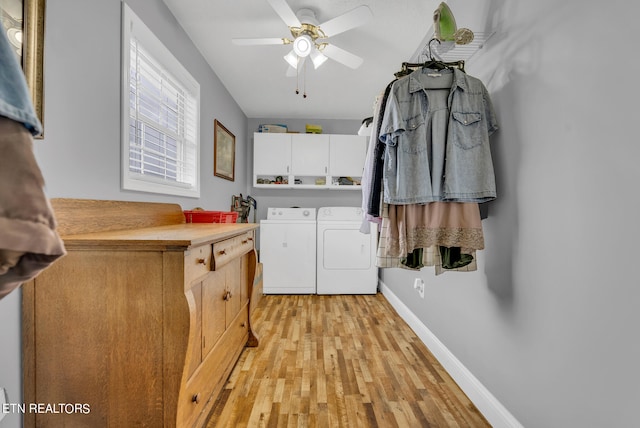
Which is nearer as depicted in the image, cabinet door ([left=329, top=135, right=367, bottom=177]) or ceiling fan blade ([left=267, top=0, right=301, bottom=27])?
ceiling fan blade ([left=267, top=0, right=301, bottom=27])

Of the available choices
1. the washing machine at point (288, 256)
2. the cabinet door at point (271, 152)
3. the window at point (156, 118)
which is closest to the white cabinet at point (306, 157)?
the cabinet door at point (271, 152)

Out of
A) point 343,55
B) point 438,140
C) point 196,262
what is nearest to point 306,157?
point 343,55

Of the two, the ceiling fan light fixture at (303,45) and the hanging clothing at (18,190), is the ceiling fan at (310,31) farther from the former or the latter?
the hanging clothing at (18,190)

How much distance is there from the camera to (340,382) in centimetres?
172

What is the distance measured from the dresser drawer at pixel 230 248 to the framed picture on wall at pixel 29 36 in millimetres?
821

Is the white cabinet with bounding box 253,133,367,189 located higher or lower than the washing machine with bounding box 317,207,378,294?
higher

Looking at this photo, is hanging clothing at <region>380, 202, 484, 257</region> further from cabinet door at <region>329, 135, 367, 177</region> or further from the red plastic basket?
cabinet door at <region>329, 135, 367, 177</region>

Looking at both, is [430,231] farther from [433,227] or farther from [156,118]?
[156,118]

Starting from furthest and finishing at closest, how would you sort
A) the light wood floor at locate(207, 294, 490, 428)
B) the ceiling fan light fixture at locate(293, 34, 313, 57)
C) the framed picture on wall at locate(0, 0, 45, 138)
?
the ceiling fan light fixture at locate(293, 34, 313, 57)
the light wood floor at locate(207, 294, 490, 428)
the framed picture on wall at locate(0, 0, 45, 138)

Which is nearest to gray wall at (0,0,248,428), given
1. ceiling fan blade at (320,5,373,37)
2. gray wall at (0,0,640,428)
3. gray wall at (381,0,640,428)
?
gray wall at (0,0,640,428)

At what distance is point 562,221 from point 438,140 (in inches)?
22.2

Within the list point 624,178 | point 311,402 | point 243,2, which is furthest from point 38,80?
point 624,178

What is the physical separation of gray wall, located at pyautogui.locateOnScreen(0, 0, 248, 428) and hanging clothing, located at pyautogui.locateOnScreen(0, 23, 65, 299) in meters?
0.85

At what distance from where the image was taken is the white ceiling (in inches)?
77.5
